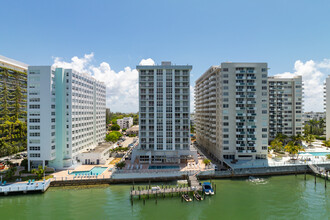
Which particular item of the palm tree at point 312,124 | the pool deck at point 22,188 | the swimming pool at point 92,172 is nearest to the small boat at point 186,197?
the swimming pool at point 92,172

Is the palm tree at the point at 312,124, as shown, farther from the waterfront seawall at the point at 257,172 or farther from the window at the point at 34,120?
the window at the point at 34,120

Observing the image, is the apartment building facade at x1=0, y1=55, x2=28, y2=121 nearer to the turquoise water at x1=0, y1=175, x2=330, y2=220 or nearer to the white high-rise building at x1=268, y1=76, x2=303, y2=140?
the turquoise water at x1=0, y1=175, x2=330, y2=220

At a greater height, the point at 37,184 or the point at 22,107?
the point at 22,107

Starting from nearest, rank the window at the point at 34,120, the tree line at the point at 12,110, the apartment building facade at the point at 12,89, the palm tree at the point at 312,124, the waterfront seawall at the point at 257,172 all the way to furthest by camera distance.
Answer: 1. the waterfront seawall at the point at 257,172
2. the window at the point at 34,120
3. the tree line at the point at 12,110
4. the apartment building facade at the point at 12,89
5. the palm tree at the point at 312,124

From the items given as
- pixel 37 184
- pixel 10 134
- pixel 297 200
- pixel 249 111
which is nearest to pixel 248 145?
pixel 249 111

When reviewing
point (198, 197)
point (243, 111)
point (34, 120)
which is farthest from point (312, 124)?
point (34, 120)

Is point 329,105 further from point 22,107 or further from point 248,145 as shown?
point 22,107

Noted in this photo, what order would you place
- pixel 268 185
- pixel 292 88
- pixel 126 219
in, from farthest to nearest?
pixel 292 88
pixel 268 185
pixel 126 219

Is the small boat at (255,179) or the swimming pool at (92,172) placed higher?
the swimming pool at (92,172)
